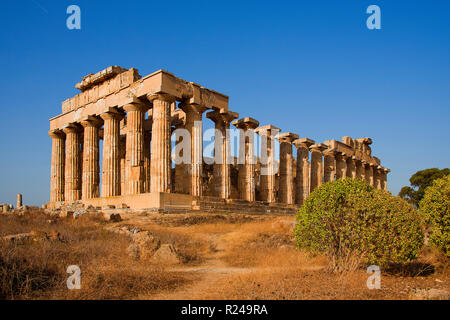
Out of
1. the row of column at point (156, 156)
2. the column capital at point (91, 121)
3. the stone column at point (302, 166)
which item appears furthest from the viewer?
the stone column at point (302, 166)

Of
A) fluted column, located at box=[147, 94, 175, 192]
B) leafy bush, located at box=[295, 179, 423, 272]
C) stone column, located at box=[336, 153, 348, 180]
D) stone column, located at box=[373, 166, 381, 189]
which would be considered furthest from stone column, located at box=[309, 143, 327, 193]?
leafy bush, located at box=[295, 179, 423, 272]

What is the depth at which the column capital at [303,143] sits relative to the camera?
32.1 m

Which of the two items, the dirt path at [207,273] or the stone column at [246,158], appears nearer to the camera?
the dirt path at [207,273]

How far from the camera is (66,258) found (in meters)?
8.55

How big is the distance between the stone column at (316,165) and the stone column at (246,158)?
339 inches

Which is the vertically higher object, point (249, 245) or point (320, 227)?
point (320, 227)

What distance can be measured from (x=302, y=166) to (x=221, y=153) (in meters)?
10.2

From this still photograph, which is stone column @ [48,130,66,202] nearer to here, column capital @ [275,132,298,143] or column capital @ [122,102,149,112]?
column capital @ [122,102,149,112]

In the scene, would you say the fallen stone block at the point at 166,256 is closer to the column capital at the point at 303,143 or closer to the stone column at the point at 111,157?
the stone column at the point at 111,157

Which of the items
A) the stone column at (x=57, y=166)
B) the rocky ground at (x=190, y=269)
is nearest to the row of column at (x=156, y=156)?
the stone column at (x=57, y=166)
